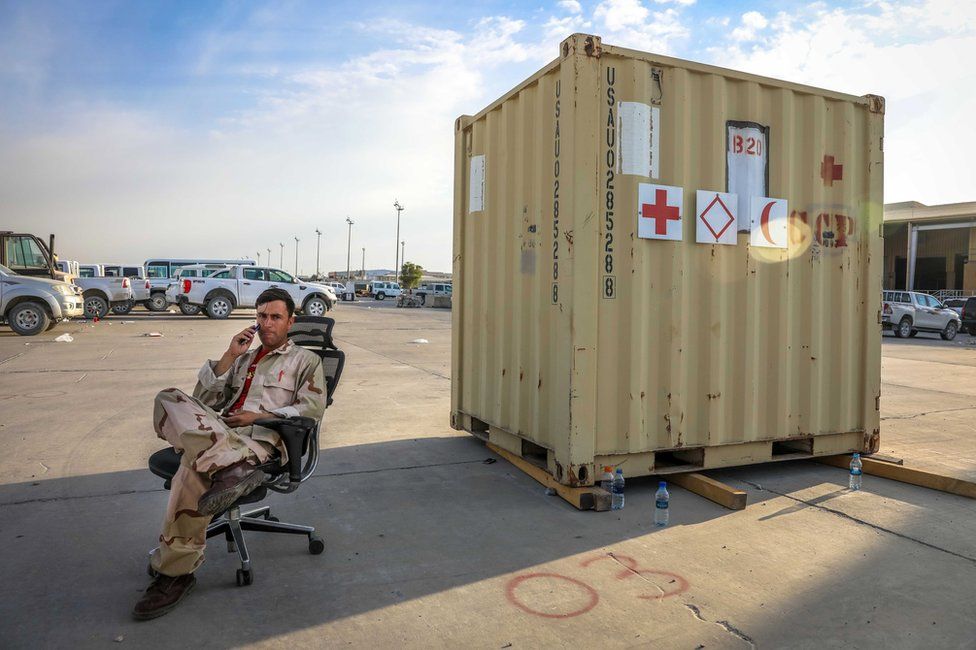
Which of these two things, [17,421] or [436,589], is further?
[17,421]

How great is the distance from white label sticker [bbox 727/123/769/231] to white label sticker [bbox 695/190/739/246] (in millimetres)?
83

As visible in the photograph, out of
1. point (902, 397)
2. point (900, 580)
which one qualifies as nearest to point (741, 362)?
point (900, 580)

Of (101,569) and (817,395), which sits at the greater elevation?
(817,395)

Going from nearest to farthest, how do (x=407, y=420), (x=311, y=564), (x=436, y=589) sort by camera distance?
(x=436, y=589), (x=311, y=564), (x=407, y=420)

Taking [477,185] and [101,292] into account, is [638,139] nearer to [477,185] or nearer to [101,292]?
[477,185]

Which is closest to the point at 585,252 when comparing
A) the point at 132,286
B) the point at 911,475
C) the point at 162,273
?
the point at 911,475

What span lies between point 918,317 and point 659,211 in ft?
74.5

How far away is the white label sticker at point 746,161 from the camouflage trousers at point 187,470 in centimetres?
Result: 381

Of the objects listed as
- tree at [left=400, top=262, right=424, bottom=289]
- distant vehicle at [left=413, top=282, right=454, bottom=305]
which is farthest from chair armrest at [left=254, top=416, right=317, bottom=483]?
tree at [left=400, top=262, right=424, bottom=289]

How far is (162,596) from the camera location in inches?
111

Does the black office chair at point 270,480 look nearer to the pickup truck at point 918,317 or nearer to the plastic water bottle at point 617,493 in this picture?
the plastic water bottle at point 617,493

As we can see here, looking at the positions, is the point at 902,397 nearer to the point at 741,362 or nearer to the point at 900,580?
the point at 741,362

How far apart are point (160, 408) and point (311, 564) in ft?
3.56

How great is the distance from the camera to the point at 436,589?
3090mm
